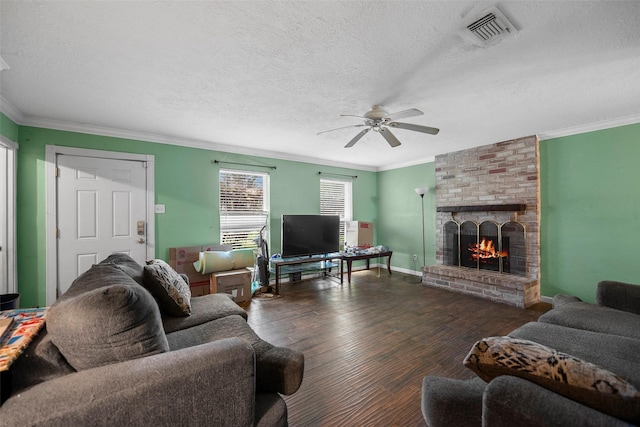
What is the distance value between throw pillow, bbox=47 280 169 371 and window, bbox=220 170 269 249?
3.42m

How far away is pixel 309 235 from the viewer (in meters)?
4.88

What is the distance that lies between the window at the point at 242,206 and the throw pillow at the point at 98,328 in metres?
3.42

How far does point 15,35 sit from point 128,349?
7.00 feet

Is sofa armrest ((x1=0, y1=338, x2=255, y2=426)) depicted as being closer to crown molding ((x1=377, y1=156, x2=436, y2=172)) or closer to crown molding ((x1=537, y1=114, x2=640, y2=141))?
crown molding ((x1=537, y1=114, x2=640, y2=141))

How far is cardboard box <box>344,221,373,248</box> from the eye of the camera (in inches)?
218

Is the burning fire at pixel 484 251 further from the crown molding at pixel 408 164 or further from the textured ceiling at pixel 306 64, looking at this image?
the textured ceiling at pixel 306 64

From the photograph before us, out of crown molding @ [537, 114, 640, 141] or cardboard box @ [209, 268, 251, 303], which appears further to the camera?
cardboard box @ [209, 268, 251, 303]

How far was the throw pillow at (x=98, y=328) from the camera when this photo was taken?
1.01 m

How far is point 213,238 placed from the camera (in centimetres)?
428

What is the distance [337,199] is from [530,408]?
5.15m

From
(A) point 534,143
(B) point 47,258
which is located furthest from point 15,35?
(A) point 534,143

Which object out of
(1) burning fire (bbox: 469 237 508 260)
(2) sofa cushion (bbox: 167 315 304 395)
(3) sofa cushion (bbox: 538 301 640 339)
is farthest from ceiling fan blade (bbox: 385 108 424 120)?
(1) burning fire (bbox: 469 237 508 260)

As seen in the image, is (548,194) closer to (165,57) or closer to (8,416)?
(165,57)

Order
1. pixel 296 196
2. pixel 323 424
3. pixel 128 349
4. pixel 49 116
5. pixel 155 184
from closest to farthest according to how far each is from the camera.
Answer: pixel 128 349, pixel 323 424, pixel 49 116, pixel 155 184, pixel 296 196
